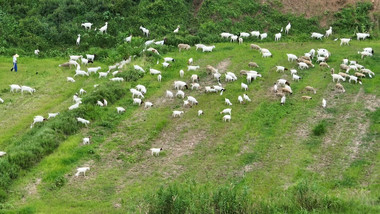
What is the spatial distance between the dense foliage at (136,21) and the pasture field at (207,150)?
609 cm

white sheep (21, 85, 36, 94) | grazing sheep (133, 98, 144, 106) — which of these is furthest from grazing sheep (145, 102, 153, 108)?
white sheep (21, 85, 36, 94)

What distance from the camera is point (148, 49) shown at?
33.2 m

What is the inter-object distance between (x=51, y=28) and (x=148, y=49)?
8.78 m

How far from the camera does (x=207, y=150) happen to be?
21.2 m

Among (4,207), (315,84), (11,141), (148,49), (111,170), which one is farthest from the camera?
(148,49)

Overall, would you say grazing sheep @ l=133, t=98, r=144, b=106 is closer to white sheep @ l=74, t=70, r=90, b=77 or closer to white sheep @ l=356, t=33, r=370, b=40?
white sheep @ l=74, t=70, r=90, b=77

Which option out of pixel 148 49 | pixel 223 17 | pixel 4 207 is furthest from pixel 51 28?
pixel 4 207

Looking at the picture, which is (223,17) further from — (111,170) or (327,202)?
(327,202)

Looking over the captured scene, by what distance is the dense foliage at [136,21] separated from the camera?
3659 cm

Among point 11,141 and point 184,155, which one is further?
point 11,141

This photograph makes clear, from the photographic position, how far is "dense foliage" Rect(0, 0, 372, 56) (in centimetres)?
3659

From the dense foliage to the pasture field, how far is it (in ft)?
20.0

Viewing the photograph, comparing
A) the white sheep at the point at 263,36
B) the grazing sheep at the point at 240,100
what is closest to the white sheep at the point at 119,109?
the grazing sheep at the point at 240,100

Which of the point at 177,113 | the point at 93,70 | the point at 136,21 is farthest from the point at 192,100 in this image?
the point at 136,21
